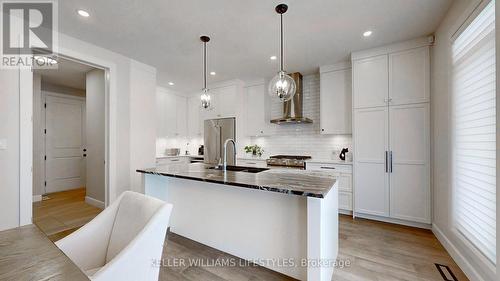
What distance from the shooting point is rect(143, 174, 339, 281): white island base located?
4.58ft

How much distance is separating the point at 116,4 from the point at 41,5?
2.77 ft

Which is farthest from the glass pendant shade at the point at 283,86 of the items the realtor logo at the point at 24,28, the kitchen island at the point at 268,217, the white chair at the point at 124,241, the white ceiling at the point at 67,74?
the white ceiling at the point at 67,74

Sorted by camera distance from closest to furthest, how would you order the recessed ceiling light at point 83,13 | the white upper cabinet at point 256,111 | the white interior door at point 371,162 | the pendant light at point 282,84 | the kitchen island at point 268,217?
the kitchen island at point 268,217 → the pendant light at point 282,84 → the recessed ceiling light at point 83,13 → the white interior door at point 371,162 → the white upper cabinet at point 256,111

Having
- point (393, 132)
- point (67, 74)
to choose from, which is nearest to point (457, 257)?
point (393, 132)

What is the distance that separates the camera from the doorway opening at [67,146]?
134 inches

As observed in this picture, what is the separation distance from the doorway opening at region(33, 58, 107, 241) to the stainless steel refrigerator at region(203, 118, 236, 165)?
2.10 metres

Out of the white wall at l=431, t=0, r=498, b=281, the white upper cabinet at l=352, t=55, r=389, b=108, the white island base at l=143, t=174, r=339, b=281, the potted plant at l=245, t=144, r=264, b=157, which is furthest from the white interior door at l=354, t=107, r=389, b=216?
the potted plant at l=245, t=144, r=264, b=157

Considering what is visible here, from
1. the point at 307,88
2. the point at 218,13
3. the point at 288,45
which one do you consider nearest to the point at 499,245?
the point at 288,45

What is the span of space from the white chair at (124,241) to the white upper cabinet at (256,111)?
339cm

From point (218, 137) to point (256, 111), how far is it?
43.0 inches

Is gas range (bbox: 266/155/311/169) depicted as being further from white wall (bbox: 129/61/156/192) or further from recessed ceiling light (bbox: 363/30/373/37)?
white wall (bbox: 129/61/156/192)

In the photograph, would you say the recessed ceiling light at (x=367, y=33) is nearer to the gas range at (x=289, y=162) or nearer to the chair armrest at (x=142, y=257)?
the gas range at (x=289, y=162)

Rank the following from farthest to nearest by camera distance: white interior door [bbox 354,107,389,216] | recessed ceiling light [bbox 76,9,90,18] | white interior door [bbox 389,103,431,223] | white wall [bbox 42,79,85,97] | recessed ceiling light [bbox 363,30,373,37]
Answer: white wall [bbox 42,79,85,97], white interior door [bbox 354,107,389,216], white interior door [bbox 389,103,431,223], recessed ceiling light [bbox 363,30,373,37], recessed ceiling light [bbox 76,9,90,18]

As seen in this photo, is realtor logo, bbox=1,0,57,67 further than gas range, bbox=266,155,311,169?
No
